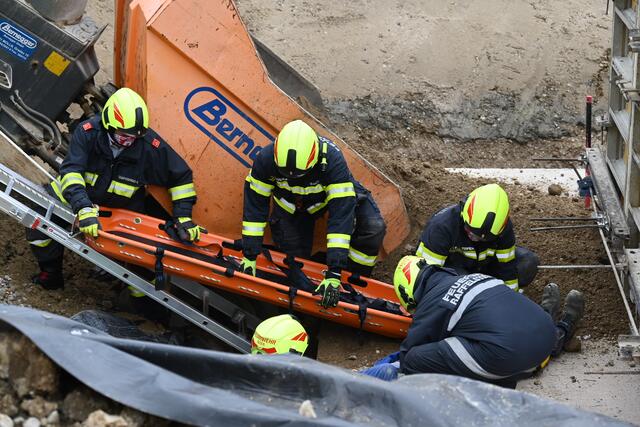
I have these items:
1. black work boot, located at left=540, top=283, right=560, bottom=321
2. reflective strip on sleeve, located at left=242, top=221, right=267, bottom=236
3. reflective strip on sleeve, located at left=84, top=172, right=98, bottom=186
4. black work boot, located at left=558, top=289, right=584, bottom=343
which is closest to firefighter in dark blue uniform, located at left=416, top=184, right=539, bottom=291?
black work boot, located at left=540, top=283, right=560, bottom=321

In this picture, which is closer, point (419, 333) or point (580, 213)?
point (419, 333)

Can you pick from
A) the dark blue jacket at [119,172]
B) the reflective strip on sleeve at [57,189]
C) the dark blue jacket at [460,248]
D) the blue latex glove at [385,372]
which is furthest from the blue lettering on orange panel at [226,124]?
the blue latex glove at [385,372]

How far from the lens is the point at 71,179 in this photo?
6410 millimetres

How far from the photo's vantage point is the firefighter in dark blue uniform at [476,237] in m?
6.24

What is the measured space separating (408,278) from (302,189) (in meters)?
1.21

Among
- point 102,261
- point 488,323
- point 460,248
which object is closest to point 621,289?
point 460,248

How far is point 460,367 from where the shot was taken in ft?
17.4

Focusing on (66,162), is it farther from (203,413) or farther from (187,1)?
(203,413)

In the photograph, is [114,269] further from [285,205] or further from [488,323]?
[488,323]

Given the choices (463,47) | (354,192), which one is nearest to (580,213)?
(354,192)

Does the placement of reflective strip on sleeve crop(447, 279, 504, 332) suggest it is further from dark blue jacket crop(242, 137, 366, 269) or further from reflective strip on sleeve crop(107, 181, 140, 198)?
reflective strip on sleeve crop(107, 181, 140, 198)

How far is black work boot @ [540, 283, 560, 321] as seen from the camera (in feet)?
22.5

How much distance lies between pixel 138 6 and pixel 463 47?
5.11 metres

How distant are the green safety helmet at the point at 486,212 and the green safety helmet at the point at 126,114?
6.82ft
